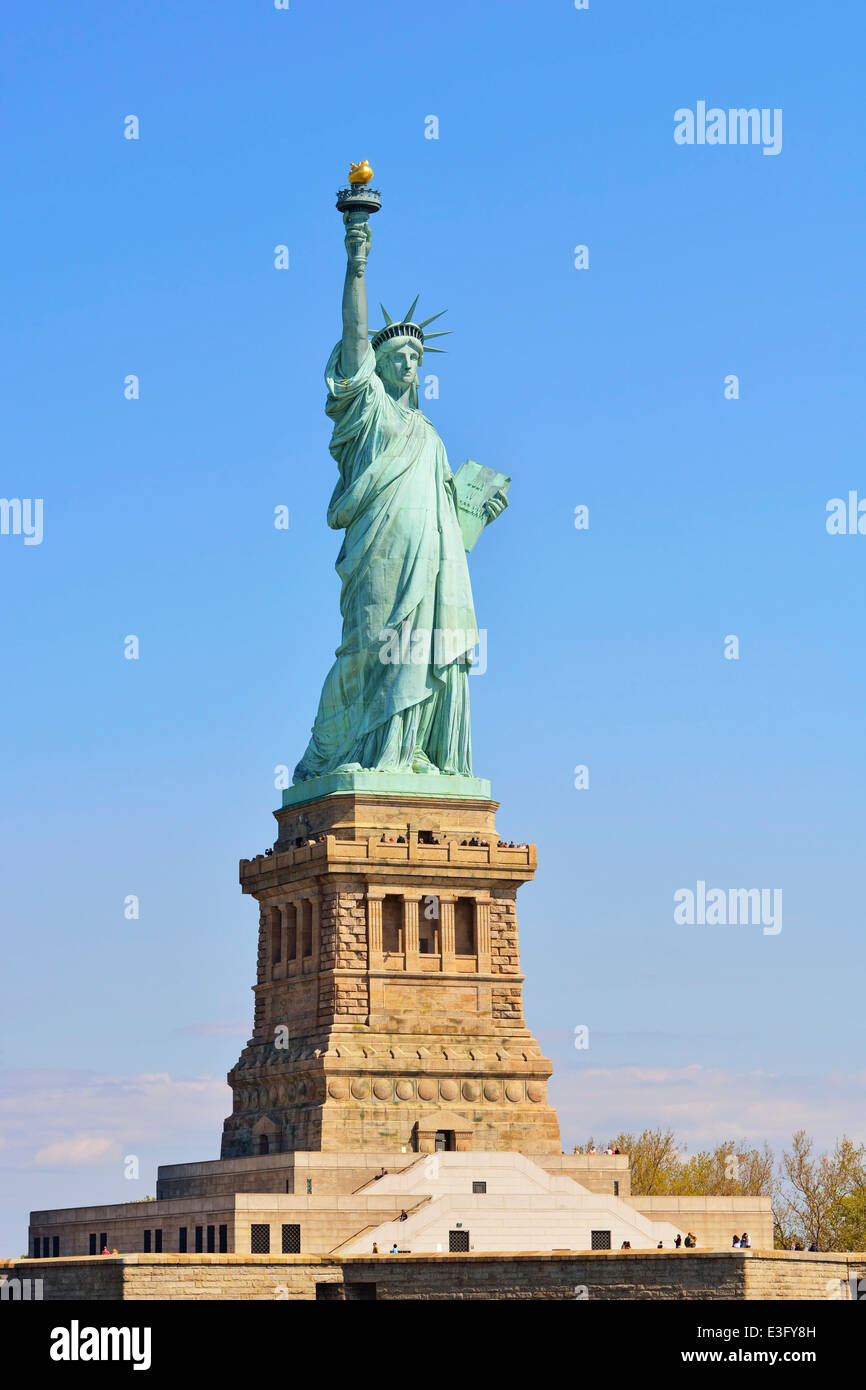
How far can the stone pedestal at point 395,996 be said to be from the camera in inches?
2724

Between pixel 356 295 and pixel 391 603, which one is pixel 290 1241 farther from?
pixel 356 295

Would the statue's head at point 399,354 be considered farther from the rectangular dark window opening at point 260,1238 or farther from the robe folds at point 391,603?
the rectangular dark window opening at point 260,1238

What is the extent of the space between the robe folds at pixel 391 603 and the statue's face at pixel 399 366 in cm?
65

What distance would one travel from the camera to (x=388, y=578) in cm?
7388

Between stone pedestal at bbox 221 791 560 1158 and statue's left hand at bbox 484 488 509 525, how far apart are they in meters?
8.29

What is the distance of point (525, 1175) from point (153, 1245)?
9.08 meters

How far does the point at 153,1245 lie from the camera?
68312 mm

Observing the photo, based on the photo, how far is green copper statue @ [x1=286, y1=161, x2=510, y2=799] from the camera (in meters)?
73.4

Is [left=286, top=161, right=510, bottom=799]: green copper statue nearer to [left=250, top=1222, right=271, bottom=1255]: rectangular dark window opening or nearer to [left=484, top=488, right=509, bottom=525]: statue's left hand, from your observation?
[left=484, top=488, right=509, bottom=525]: statue's left hand

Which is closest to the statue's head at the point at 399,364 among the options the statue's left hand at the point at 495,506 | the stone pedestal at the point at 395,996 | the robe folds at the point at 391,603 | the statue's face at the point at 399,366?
the statue's face at the point at 399,366

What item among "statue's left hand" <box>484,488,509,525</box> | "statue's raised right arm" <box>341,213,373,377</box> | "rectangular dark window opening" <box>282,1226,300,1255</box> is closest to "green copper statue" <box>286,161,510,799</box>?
"statue's raised right arm" <box>341,213,373,377</box>

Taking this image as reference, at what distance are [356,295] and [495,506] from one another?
6.96m

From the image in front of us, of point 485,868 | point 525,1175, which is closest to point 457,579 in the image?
point 485,868
